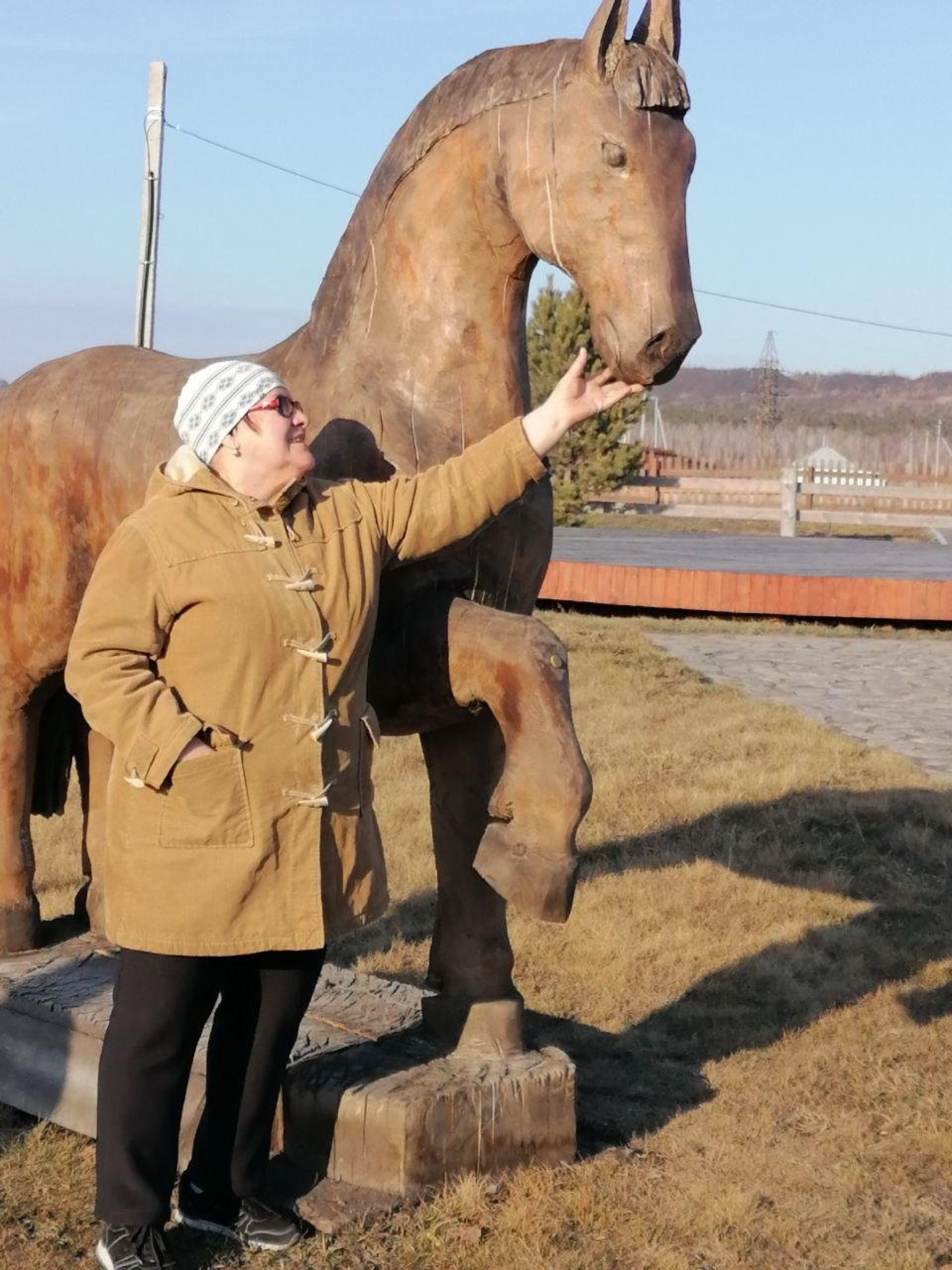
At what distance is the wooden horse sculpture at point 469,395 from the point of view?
122 inches

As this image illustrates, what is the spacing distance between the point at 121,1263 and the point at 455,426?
1.81m

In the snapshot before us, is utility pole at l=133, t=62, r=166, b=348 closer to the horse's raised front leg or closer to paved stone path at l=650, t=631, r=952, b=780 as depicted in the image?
paved stone path at l=650, t=631, r=952, b=780

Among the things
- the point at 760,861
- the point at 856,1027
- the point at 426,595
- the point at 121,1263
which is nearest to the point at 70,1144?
the point at 121,1263

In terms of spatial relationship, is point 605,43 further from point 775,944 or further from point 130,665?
point 775,944

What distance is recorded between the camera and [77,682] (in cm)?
300

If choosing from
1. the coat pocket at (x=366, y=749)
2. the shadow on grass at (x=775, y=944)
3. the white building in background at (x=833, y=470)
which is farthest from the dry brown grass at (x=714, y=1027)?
the white building in background at (x=833, y=470)

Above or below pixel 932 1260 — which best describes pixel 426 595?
above

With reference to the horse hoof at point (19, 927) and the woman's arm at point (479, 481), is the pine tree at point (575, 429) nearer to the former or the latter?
the horse hoof at point (19, 927)

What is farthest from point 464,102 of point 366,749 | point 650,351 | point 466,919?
point 466,919

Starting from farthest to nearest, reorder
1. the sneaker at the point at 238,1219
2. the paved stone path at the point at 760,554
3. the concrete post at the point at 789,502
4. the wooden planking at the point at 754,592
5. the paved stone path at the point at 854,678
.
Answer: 1. the concrete post at the point at 789,502
2. the paved stone path at the point at 760,554
3. the wooden planking at the point at 754,592
4. the paved stone path at the point at 854,678
5. the sneaker at the point at 238,1219

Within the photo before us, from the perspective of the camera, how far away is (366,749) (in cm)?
325

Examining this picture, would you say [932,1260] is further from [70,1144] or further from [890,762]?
[890,762]

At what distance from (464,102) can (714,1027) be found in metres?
2.92

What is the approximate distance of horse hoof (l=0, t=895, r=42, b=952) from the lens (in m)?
4.67
